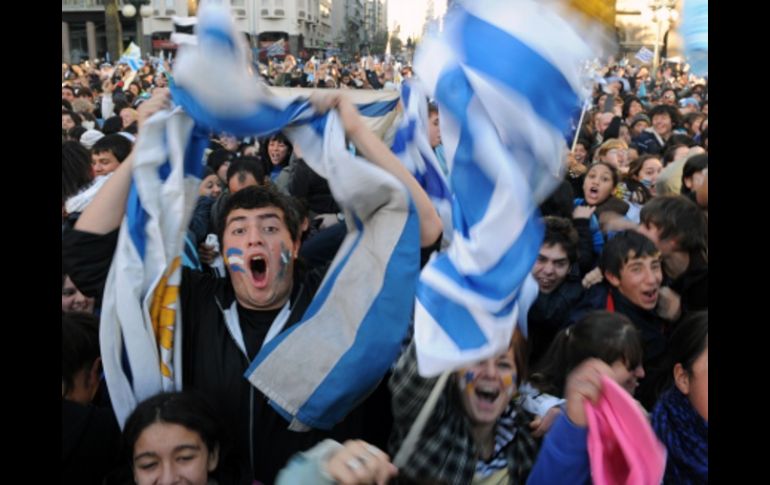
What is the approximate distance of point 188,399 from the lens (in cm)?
175

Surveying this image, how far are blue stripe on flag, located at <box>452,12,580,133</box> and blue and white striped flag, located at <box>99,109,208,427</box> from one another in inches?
32.0

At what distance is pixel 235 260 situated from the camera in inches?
80.3

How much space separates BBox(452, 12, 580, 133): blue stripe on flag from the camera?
1573 mm

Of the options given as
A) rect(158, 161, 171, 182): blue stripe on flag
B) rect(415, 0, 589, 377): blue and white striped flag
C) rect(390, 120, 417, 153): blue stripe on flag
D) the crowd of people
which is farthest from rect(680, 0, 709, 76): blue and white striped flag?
rect(158, 161, 171, 182): blue stripe on flag

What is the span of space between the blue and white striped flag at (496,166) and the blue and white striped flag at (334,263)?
24cm

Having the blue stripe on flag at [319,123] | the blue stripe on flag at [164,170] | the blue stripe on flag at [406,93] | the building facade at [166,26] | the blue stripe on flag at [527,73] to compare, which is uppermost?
the blue stripe on flag at [527,73]

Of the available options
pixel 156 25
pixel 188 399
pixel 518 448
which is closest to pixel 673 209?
pixel 518 448

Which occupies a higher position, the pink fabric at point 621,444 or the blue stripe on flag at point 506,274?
the blue stripe on flag at point 506,274

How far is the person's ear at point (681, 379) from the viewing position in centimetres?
163

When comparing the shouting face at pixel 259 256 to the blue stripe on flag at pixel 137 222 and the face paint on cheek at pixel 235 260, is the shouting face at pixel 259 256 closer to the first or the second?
the face paint on cheek at pixel 235 260

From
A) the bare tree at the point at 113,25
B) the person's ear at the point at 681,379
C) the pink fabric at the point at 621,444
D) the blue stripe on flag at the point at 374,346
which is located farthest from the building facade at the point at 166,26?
the pink fabric at the point at 621,444

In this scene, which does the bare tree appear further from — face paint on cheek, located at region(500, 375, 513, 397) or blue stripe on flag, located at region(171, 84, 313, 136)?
face paint on cheek, located at region(500, 375, 513, 397)

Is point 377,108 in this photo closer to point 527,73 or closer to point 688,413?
point 527,73

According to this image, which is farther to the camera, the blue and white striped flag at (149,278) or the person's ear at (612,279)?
the person's ear at (612,279)
